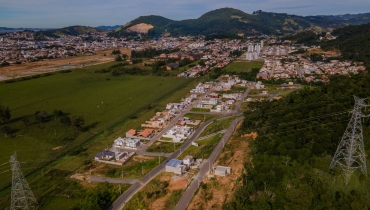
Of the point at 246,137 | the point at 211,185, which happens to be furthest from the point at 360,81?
the point at 211,185

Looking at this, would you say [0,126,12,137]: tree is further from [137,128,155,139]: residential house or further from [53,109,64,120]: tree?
[137,128,155,139]: residential house

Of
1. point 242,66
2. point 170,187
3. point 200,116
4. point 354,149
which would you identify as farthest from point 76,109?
point 242,66

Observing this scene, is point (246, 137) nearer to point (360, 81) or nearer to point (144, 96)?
point (360, 81)

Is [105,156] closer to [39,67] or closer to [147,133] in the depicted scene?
[147,133]

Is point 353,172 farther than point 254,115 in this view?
No

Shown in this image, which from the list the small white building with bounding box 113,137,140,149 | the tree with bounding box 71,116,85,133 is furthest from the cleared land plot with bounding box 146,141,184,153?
the tree with bounding box 71,116,85,133

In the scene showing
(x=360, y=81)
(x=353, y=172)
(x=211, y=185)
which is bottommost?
(x=211, y=185)

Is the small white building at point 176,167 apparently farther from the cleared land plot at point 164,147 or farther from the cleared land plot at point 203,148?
the cleared land plot at point 164,147

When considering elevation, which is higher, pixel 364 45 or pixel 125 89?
pixel 364 45
